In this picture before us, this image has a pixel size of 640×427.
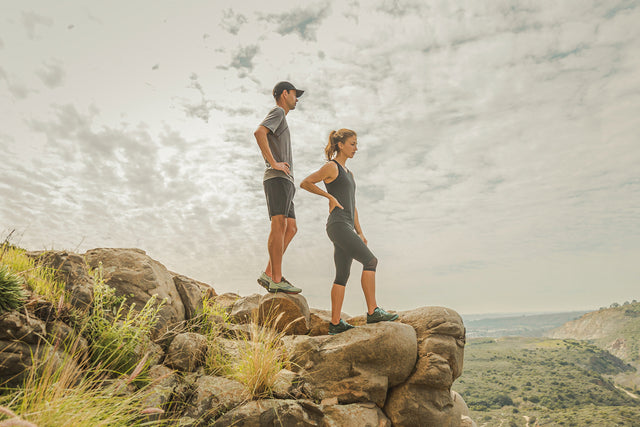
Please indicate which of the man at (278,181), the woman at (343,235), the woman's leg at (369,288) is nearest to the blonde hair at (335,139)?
the woman at (343,235)

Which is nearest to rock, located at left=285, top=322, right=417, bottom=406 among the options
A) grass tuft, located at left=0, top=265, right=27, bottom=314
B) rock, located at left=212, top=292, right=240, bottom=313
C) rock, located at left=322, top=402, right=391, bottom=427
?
rock, located at left=322, top=402, right=391, bottom=427

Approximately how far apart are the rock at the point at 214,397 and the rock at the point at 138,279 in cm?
131

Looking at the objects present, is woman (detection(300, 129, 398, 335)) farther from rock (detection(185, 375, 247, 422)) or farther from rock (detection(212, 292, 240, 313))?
rock (detection(212, 292, 240, 313))

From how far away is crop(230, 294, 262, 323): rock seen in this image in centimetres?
727

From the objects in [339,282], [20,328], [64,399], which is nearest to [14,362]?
[20,328]

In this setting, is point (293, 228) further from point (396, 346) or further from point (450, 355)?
point (450, 355)

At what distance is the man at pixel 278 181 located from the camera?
6805mm

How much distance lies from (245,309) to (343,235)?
2.82 meters

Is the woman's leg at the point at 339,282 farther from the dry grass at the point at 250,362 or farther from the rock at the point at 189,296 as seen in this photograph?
the rock at the point at 189,296

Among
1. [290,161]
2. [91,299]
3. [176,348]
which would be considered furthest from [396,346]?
[91,299]

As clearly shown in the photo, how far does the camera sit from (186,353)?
196 inches

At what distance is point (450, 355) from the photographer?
6113mm

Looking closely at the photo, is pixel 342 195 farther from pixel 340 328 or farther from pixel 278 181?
pixel 340 328

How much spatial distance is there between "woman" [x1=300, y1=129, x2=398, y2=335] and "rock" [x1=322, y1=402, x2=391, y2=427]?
4.46ft
